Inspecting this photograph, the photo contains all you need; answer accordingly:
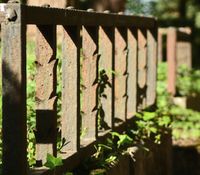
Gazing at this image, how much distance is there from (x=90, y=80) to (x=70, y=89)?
1.67ft

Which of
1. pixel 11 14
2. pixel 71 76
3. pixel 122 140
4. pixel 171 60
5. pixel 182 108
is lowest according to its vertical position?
pixel 122 140

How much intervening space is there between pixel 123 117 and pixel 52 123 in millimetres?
2111

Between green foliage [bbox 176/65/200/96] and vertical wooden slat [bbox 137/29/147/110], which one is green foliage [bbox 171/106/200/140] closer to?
green foliage [bbox 176/65/200/96]

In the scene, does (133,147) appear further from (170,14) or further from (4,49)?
(170,14)

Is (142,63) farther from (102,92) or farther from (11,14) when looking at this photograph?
(11,14)

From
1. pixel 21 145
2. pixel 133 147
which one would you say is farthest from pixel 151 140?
pixel 21 145

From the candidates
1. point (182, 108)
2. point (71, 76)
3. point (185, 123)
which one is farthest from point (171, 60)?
point (71, 76)

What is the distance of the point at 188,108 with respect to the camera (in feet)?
38.8

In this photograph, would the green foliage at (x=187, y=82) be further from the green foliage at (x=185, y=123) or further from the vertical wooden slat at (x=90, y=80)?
the vertical wooden slat at (x=90, y=80)

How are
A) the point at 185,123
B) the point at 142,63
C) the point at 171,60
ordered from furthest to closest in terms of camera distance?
1. the point at 171,60
2. the point at 185,123
3. the point at 142,63

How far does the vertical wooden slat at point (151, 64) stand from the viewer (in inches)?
287

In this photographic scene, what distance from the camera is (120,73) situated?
586 cm

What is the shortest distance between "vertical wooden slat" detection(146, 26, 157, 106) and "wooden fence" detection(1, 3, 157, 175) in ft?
0.57

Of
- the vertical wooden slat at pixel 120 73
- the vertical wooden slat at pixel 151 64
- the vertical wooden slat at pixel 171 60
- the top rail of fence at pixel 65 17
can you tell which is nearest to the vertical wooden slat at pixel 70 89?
the top rail of fence at pixel 65 17
